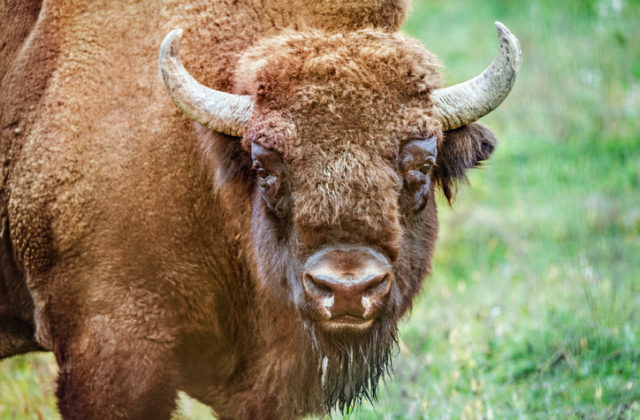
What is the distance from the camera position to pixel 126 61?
13.1 ft

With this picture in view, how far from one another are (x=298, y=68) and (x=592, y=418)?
2.68 m

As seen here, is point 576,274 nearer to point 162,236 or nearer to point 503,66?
point 503,66

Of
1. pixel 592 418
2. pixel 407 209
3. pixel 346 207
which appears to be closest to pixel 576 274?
pixel 592 418

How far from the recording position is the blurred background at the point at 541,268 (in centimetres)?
499

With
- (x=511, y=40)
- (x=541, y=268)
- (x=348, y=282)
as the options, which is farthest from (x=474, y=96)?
(x=541, y=268)

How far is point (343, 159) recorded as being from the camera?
3.31 metres

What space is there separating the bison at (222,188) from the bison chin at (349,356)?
0.01 m

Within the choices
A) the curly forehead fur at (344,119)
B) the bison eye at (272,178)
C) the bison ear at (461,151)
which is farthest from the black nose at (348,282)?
the bison ear at (461,151)

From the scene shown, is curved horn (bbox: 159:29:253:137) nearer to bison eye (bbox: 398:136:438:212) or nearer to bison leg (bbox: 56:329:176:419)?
bison eye (bbox: 398:136:438:212)

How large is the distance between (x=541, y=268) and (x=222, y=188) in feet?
14.1

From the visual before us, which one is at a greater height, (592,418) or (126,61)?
(126,61)

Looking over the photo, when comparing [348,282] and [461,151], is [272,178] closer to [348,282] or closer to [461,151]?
[348,282]

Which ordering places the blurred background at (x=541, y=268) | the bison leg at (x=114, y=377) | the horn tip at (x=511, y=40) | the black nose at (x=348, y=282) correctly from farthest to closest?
the blurred background at (x=541, y=268) < the bison leg at (x=114, y=377) < the horn tip at (x=511, y=40) < the black nose at (x=348, y=282)

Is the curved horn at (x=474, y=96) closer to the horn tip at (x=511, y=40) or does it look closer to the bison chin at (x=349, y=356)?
the horn tip at (x=511, y=40)
